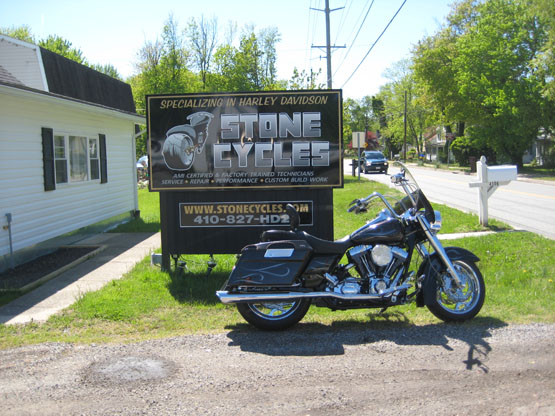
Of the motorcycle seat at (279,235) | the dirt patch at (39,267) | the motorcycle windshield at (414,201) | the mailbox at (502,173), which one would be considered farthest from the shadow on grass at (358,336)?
the mailbox at (502,173)

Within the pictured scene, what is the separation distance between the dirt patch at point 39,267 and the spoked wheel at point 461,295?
19.5 ft

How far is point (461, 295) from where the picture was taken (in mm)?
5688

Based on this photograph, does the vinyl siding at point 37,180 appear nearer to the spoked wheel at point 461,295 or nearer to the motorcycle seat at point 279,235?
the motorcycle seat at point 279,235

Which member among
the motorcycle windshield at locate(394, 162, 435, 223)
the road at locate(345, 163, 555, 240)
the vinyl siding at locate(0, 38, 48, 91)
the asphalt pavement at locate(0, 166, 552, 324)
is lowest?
the asphalt pavement at locate(0, 166, 552, 324)

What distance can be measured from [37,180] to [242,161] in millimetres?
4959

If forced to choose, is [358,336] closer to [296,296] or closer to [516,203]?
[296,296]

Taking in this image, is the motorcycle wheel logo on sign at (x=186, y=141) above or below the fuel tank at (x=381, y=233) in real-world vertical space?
above

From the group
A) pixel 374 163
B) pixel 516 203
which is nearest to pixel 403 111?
pixel 374 163

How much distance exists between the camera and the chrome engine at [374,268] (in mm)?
5641

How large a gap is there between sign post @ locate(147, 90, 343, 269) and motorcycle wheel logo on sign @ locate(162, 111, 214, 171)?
0.05 ft

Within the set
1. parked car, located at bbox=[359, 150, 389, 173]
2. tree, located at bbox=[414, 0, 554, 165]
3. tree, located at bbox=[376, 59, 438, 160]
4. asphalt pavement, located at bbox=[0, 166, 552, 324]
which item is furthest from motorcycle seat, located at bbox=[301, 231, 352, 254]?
tree, located at bbox=[376, 59, 438, 160]

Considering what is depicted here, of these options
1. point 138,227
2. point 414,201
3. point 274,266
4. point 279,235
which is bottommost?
point 138,227

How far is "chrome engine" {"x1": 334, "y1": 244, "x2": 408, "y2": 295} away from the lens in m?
5.64

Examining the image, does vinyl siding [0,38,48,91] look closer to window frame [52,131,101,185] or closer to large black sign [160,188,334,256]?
window frame [52,131,101,185]
